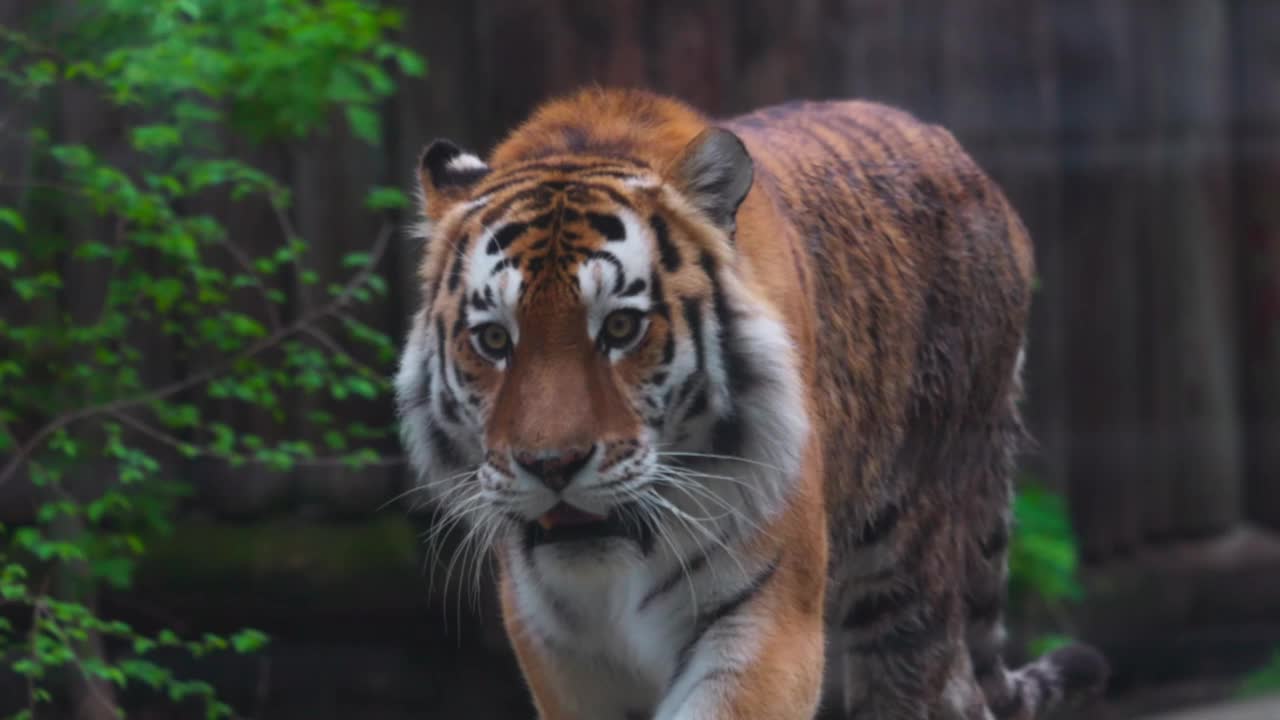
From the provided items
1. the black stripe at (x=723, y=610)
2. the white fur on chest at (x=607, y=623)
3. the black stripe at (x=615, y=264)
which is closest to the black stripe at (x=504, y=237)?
the black stripe at (x=615, y=264)

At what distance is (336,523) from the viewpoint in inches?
178

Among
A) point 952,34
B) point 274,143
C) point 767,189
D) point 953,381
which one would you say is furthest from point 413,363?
point 952,34

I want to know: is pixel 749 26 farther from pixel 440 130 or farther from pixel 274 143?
pixel 274 143

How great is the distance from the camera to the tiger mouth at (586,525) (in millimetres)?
2383

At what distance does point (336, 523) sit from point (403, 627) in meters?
0.35

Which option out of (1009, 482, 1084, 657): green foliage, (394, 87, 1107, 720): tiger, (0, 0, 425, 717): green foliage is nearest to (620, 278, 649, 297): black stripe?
(394, 87, 1107, 720): tiger

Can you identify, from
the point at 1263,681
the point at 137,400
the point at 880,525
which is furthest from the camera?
the point at 1263,681

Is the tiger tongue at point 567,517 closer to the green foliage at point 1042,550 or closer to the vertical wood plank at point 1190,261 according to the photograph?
the green foliage at point 1042,550

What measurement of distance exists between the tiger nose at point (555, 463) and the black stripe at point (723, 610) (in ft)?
1.18

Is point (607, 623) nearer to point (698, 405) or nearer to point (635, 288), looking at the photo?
point (698, 405)

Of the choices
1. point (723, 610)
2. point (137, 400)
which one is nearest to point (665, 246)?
point (723, 610)

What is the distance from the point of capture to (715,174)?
8.02ft

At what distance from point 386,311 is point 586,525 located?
2.22 metres

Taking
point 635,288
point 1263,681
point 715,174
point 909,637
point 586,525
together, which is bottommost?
point 1263,681
